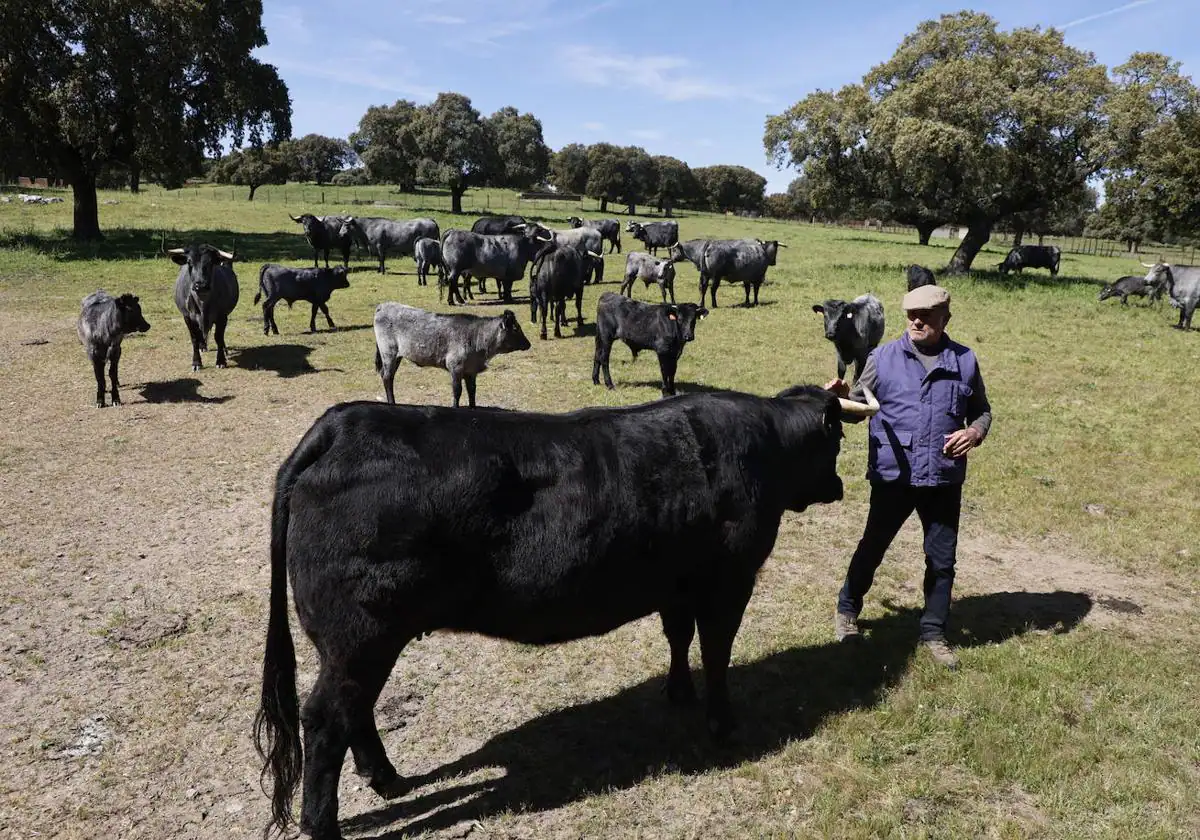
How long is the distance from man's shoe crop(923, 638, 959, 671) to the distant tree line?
68.7 ft

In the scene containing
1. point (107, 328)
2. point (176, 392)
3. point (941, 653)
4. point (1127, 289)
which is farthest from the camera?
point (1127, 289)

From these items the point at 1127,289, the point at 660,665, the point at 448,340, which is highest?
the point at 1127,289

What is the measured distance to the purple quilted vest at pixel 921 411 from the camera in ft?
14.9

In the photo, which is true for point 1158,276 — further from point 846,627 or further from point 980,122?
point 846,627

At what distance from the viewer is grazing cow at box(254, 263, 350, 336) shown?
1522 centimetres

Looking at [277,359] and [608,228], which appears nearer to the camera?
[277,359]

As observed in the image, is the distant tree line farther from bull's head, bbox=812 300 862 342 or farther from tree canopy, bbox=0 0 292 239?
tree canopy, bbox=0 0 292 239

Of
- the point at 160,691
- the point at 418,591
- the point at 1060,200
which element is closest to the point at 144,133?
the point at 160,691

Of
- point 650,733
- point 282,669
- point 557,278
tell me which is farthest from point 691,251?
point 282,669

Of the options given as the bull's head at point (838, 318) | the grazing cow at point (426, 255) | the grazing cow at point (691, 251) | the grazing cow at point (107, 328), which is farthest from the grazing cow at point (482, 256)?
the bull's head at point (838, 318)

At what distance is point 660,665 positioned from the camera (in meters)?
4.86

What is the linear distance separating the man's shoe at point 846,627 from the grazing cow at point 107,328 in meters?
10.0

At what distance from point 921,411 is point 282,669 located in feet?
12.8

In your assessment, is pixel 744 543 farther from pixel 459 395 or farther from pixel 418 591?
pixel 459 395
